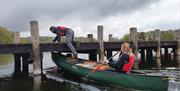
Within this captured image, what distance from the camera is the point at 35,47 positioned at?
17.6 m

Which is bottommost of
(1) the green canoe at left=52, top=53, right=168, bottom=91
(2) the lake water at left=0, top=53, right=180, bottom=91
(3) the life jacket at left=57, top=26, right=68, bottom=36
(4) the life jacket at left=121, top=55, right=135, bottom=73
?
(2) the lake water at left=0, top=53, right=180, bottom=91

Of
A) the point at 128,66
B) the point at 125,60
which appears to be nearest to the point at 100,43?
the point at 128,66

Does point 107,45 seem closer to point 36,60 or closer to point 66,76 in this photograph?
point 66,76

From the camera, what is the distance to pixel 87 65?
17.1 m

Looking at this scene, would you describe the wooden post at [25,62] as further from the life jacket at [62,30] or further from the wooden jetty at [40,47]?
the life jacket at [62,30]

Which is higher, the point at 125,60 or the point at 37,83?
the point at 125,60

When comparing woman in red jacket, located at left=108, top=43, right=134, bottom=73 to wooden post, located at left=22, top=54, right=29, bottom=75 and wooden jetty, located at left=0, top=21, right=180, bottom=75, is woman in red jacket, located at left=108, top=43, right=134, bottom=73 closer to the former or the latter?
wooden jetty, located at left=0, top=21, right=180, bottom=75

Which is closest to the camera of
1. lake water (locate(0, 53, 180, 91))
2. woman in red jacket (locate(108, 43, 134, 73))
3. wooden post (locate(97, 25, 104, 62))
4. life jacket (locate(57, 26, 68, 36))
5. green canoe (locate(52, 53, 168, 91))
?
green canoe (locate(52, 53, 168, 91))

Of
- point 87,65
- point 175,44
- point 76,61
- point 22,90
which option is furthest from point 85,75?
point 175,44

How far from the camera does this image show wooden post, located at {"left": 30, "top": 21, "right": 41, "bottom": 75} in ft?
57.8

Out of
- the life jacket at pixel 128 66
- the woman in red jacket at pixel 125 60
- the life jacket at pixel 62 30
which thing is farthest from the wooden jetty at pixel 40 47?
the life jacket at pixel 128 66

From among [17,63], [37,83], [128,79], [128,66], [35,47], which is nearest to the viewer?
[128,79]

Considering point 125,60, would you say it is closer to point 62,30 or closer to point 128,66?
point 128,66

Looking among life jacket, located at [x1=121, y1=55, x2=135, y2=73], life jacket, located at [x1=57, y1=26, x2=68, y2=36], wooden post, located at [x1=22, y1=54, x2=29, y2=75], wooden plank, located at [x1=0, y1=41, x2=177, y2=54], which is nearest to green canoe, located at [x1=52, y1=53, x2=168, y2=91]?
life jacket, located at [x1=121, y1=55, x2=135, y2=73]
